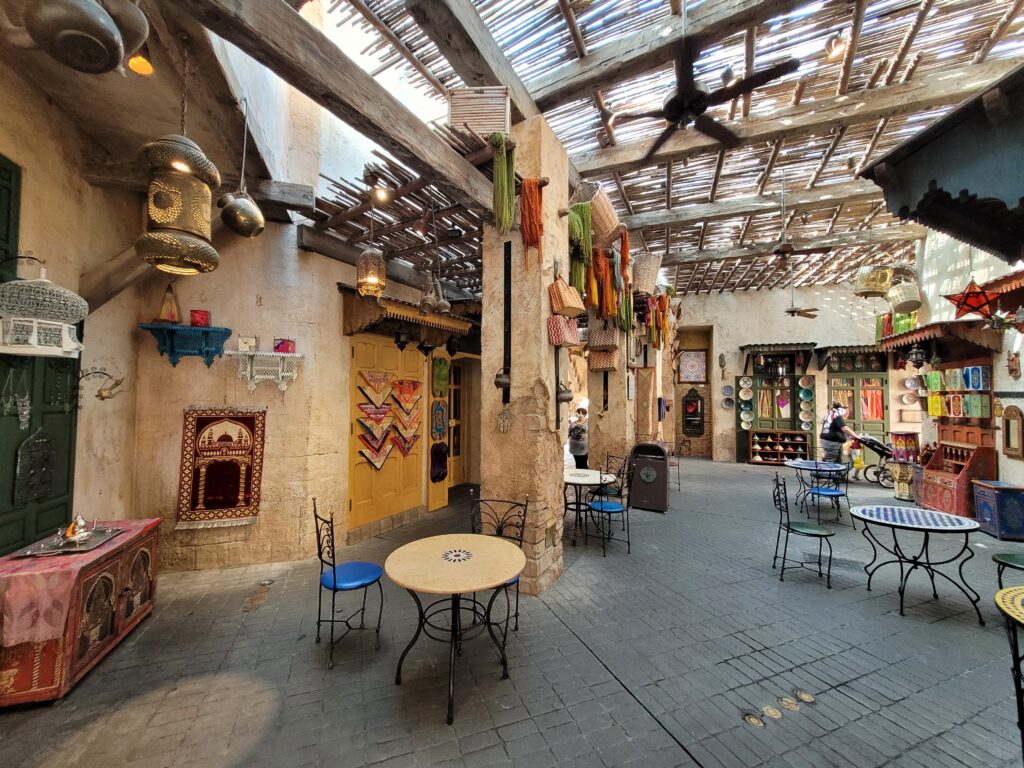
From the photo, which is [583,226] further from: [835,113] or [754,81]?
[835,113]

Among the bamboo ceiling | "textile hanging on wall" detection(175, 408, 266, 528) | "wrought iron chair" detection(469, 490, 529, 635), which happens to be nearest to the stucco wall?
"textile hanging on wall" detection(175, 408, 266, 528)

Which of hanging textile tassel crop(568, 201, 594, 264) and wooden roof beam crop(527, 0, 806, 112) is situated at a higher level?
wooden roof beam crop(527, 0, 806, 112)

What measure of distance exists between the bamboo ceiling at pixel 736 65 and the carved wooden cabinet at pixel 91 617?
3.82 metres

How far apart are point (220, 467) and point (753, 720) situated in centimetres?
542

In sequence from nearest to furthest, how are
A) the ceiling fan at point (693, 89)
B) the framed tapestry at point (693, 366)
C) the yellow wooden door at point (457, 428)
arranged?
the ceiling fan at point (693, 89) < the yellow wooden door at point (457, 428) < the framed tapestry at point (693, 366)

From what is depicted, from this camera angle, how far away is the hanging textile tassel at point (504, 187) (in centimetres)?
337

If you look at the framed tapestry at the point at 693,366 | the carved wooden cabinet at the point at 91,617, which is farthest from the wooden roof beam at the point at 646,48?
the framed tapestry at the point at 693,366

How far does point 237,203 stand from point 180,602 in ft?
12.1

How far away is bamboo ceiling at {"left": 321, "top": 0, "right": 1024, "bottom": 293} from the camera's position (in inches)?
139

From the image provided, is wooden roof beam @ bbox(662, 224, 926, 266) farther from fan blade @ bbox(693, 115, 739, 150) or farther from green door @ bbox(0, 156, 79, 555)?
green door @ bbox(0, 156, 79, 555)

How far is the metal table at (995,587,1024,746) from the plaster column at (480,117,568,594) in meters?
2.79

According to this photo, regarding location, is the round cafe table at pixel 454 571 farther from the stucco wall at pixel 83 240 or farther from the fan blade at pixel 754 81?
the fan blade at pixel 754 81

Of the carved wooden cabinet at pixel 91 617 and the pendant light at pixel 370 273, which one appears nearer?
the carved wooden cabinet at pixel 91 617

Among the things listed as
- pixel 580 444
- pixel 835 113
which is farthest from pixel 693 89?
pixel 580 444
